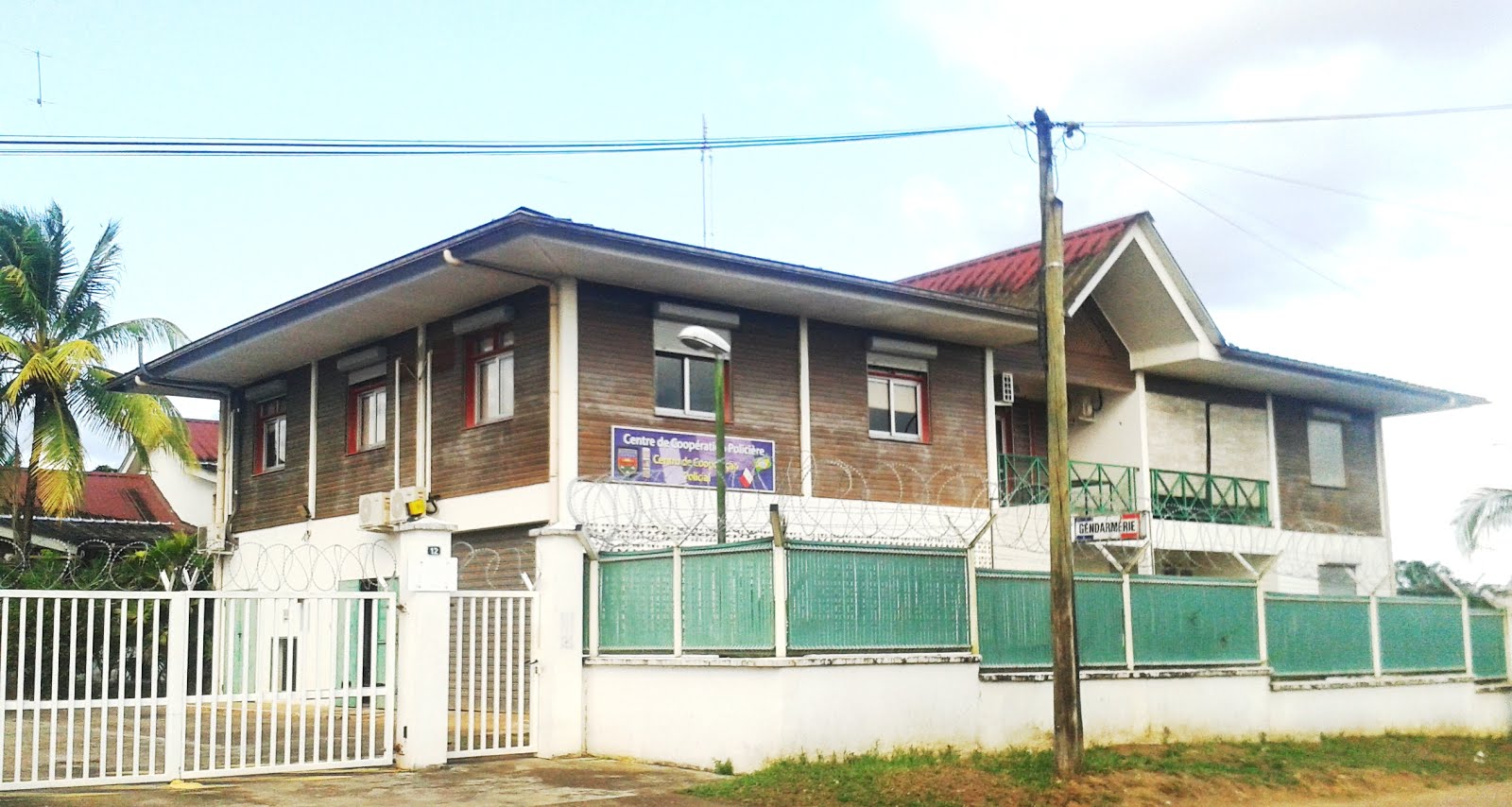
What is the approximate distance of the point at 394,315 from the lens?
21156 mm

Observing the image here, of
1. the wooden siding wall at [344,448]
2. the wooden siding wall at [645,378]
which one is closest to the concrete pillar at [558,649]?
the wooden siding wall at [645,378]

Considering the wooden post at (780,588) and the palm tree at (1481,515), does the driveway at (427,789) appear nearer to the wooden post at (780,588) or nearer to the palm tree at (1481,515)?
the wooden post at (780,588)

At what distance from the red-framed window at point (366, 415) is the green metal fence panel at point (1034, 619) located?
10259 millimetres

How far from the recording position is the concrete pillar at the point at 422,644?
46.9 ft

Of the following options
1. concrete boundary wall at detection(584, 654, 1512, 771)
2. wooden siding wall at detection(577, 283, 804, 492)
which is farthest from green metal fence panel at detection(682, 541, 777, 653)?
wooden siding wall at detection(577, 283, 804, 492)

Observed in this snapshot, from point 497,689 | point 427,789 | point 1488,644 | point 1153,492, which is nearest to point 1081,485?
point 1153,492

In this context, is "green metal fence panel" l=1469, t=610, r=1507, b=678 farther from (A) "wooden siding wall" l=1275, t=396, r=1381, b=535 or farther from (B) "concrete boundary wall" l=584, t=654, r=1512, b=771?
(A) "wooden siding wall" l=1275, t=396, r=1381, b=535

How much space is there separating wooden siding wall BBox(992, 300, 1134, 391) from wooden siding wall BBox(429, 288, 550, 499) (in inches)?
360

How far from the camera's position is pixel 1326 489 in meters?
29.7

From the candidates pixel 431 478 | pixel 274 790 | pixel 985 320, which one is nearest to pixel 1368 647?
pixel 985 320

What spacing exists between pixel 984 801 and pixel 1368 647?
10076mm

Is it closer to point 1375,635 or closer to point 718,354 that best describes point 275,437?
point 718,354

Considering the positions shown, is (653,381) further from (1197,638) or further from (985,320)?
(1197,638)

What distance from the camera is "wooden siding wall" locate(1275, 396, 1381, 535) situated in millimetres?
28953
